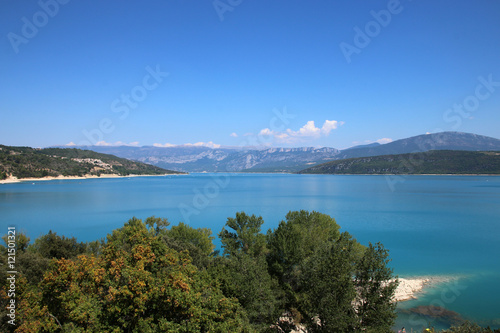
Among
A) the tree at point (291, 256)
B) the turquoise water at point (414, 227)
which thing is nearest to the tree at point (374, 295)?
the tree at point (291, 256)

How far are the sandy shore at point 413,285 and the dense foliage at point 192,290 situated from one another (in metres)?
8.87

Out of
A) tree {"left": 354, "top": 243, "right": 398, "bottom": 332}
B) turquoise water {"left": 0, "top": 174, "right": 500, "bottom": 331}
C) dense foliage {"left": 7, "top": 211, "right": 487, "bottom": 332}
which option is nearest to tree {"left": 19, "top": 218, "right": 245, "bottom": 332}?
dense foliage {"left": 7, "top": 211, "right": 487, "bottom": 332}

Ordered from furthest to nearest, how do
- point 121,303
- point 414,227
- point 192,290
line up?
point 414,227 < point 192,290 < point 121,303

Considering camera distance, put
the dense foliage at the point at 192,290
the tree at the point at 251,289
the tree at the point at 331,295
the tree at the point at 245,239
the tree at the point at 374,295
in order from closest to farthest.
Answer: the dense foliage at the point at 192,290 → the tree at the point at 331,295 → the tree at the point at 374,295 → the tree at the point at 251,289 → the tree at the point at 245,239

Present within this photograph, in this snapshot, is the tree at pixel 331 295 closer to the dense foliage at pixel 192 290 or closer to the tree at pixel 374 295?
the dense foliage at pixel 192 290

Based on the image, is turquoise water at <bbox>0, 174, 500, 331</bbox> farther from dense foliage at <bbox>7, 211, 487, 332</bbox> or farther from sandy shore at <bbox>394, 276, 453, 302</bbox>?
dense foliage at <bbox>7, 211, 487, 332</bbox>

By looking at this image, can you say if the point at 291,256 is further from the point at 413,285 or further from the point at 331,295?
the point at 413,285

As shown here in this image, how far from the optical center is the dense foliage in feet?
36.1

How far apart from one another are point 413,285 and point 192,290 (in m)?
24.9

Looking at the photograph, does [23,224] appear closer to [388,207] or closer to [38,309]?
[38,309]

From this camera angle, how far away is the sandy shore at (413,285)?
25642mm

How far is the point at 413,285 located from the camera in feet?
92.7

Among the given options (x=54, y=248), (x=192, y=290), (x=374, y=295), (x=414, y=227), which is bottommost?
(x=414, y=227)

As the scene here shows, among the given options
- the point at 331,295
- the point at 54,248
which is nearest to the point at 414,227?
the point at 331,295
